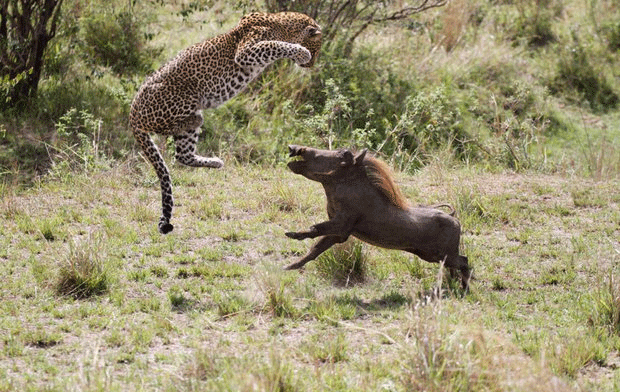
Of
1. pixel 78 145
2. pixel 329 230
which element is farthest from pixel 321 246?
pixel 78 145

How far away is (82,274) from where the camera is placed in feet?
24.5

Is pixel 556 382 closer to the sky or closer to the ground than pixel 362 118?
closer to the sky

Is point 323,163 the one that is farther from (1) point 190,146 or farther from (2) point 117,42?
(2) point 117,42

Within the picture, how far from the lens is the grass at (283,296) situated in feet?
19.3

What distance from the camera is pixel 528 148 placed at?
1359 cm

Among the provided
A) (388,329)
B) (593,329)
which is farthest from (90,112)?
(593,329)

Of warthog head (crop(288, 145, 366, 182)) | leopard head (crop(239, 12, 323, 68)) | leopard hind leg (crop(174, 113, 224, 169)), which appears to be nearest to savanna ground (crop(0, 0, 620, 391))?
leopard hind leg (crop(174, 113, 224, 169))

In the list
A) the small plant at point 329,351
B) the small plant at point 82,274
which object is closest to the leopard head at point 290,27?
the small plant at point 82,274

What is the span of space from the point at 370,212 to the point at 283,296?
0.96m

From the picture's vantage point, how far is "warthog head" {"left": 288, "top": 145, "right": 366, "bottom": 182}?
24.5 feet

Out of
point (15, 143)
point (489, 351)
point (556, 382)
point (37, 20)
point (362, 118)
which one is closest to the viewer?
point (556, 382)

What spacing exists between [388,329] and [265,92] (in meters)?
6.86

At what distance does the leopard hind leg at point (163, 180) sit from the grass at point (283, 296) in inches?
15.6

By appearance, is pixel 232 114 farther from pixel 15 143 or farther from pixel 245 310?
pixel 245 310
